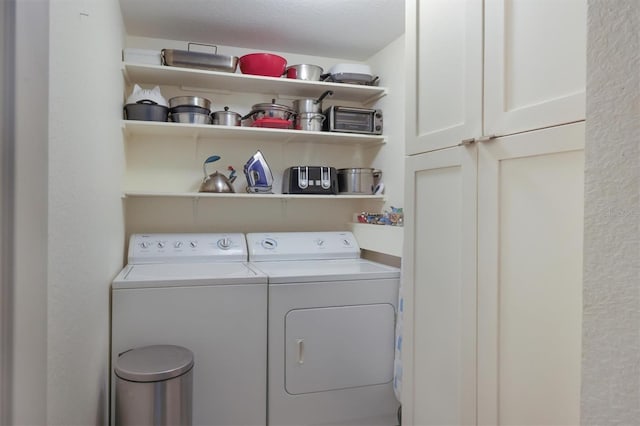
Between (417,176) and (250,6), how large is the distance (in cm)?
152

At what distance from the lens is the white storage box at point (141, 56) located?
241cm

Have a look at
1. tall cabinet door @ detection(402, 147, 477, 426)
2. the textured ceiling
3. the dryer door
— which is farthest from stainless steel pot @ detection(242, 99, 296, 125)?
tall cabinet door @ detection(402, 147, 477, 426)

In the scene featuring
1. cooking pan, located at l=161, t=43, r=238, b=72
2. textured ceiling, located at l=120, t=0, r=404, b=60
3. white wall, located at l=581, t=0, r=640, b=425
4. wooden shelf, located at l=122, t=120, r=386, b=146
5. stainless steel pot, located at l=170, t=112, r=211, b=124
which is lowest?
white wall, located at l=581, t=0, r=640, b=425

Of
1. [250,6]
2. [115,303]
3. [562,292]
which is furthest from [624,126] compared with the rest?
[250,6]

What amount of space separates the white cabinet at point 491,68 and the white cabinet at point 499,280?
59 mm

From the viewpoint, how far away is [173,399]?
165 cm

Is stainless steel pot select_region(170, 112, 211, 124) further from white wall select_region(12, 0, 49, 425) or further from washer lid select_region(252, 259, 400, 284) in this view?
white wall select_region(12, 0, 49, 425)

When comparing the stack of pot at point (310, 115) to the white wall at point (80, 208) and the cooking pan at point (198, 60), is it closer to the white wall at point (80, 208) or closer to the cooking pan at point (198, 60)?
the cooking pan at point (198, 60)

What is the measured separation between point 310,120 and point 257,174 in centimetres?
53

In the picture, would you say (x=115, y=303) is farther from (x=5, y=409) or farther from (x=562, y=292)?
(x=562, y=292)

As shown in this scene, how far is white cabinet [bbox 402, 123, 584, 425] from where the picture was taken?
0.91 meters

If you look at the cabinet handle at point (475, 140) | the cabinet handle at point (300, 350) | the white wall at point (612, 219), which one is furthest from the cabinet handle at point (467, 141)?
the cabinet handle at point (300, 350)

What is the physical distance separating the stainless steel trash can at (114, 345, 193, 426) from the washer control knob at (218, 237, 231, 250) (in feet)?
3.34

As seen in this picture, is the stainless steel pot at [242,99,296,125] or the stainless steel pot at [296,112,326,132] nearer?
the stainless steel pot at [242,99,296,125]
